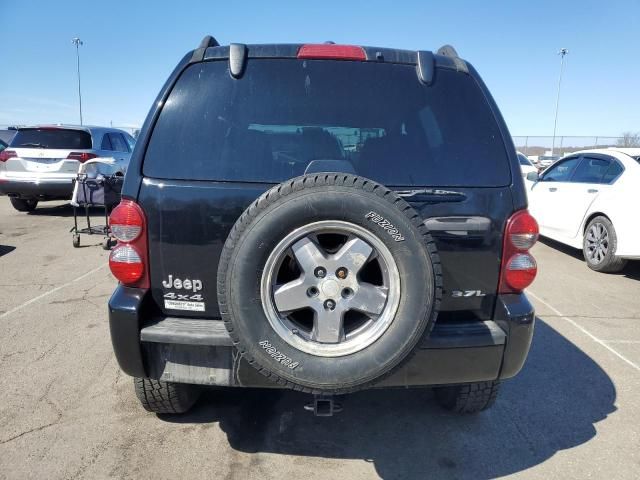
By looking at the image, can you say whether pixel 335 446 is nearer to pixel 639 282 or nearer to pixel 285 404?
pixel 285 404

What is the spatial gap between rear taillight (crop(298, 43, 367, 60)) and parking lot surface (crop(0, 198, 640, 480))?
206 cm

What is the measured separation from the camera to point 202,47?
242cm

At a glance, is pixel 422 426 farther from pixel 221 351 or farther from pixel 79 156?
pixel 79 156

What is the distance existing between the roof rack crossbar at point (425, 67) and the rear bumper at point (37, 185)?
873cm

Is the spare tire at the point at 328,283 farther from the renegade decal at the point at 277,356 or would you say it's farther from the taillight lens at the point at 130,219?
the taillight lens at the point at 130,219

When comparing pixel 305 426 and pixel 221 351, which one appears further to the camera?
pixel 305 426

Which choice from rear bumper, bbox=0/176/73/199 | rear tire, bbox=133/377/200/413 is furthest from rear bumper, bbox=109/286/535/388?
rear bumper, bbox=0/176/73/199

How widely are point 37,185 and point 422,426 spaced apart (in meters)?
9.18

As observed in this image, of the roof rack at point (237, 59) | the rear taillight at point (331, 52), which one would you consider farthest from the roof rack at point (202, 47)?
the rear taillight at point (331, 52)

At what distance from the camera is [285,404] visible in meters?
2.87

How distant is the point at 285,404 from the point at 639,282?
5349 mm

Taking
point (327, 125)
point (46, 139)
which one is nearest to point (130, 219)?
point (327, 125)

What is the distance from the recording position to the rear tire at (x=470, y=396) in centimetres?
261

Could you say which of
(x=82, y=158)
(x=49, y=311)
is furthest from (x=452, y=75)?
(x=82, y=158)
